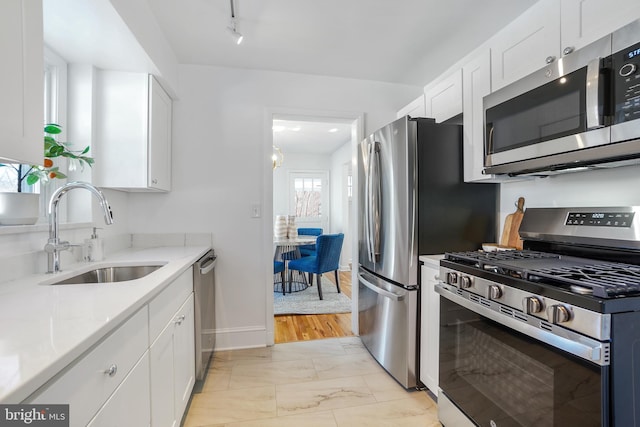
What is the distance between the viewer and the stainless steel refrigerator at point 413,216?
187 centimetres

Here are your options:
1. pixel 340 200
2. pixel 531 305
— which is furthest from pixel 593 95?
pixel 340 200

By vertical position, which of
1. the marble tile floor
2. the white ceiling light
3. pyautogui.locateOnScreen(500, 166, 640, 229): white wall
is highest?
the white ceiling light

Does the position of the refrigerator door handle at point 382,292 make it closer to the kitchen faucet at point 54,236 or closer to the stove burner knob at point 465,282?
the stove burner knob at point 465,282

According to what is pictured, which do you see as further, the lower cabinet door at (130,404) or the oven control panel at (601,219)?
the oven control panel at (601,219)

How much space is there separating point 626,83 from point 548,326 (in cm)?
87

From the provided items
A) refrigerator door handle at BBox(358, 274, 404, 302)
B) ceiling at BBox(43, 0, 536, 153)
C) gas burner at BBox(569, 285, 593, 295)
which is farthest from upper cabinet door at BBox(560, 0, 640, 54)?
refrigerator door handle at BBox(358, 274, 404, 302)

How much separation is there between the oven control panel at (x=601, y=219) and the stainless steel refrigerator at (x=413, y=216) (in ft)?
1.88

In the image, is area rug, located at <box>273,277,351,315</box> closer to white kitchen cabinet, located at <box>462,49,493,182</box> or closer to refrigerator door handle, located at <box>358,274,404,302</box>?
refrigerator door handle, located at <box>358,274,404,302</box>

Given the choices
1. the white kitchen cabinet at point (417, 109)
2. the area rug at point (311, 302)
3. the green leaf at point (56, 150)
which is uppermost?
the white kitchen cabinet at point (417, 109)

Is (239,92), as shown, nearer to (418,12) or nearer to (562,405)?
(418,12)

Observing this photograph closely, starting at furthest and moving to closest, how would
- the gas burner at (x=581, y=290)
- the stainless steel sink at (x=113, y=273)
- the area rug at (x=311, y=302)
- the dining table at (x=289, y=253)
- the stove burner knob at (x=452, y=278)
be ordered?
the dining table at (x=289, y=253) < the area rug at (x=311, y=302) < the stainless steel sink at (x=113, y=273) < the stove burner knob at (x=452, y=278) < the gas burner at (x=581, y=290)

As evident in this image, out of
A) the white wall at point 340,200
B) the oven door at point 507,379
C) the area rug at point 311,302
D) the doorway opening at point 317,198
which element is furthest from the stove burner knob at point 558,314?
the white wall at point 340,200

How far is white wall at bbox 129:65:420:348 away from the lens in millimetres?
2480

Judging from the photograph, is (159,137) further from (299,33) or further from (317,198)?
(317,198)
